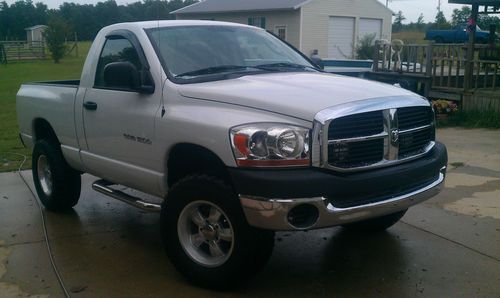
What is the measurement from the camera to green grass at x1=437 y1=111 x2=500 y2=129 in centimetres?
1228

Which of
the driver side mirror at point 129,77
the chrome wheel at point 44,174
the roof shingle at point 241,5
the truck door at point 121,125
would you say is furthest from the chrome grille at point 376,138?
the roof shingle at point 241,5

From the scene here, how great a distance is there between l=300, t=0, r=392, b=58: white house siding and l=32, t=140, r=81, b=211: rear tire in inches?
1060

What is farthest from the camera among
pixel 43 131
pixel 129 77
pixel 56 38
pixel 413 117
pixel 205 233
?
pixel 56 38

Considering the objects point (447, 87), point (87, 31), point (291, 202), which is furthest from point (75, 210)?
point (87, 31)

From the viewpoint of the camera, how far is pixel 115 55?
17.6 ft

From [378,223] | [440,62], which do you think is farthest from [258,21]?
[378,223]

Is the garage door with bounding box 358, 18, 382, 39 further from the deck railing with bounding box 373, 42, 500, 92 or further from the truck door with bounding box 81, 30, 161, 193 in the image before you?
the truck door with bounding box 81, 30, 161, 193

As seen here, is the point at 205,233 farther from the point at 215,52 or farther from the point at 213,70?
the point at 215,52

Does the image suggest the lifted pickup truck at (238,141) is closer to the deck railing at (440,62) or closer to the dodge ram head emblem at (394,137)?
the dodge ram head emblem at (394,137)

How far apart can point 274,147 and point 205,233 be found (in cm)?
92

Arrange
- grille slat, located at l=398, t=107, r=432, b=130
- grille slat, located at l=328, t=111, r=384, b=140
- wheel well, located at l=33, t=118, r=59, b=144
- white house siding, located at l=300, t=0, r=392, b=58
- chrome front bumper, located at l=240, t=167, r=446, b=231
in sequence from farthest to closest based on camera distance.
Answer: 1. white house siding, located at l=300, t=0, r=392, b=58
2. wheel well, located at l=33, t=118, r=59, b=144
3. grille slat, located at l=398, t=107, r=432, b=130
4. grille slat, located at l=328, t=111, r=384, b=140
5. chrome front bumper, located at l=240, t=167, r=446, b=231

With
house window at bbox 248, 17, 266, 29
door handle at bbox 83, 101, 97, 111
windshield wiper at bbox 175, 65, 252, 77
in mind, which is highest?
house window at bbox 248, 17, 266, 29

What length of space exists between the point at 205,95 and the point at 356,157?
118 centimetres

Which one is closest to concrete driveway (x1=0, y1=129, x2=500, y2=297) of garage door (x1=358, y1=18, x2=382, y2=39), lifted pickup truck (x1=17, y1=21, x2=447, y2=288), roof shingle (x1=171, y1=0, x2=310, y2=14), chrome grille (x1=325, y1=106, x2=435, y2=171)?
lifted pickup truck (x1=17, y1=21, x2=447, y2=288)
